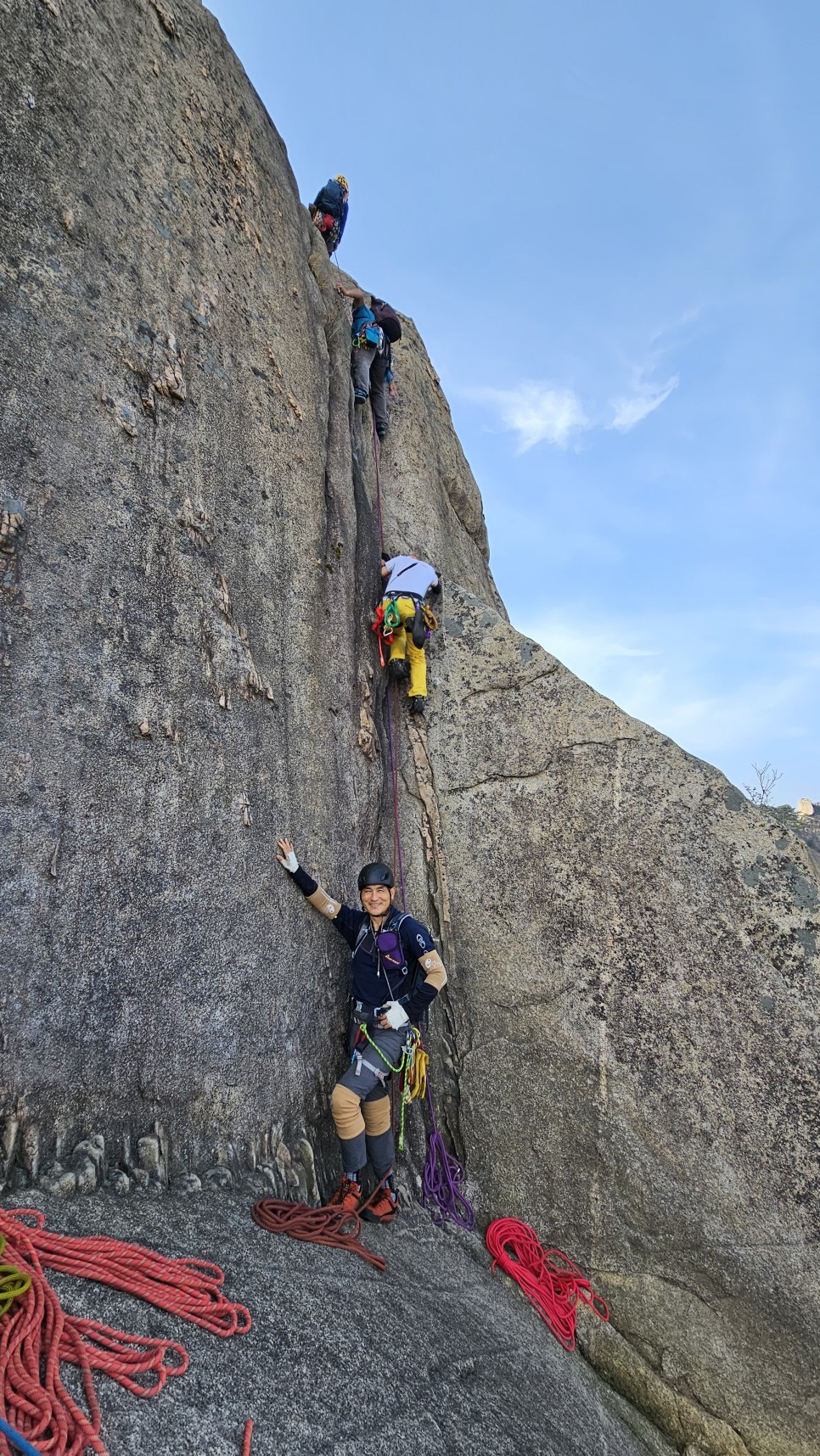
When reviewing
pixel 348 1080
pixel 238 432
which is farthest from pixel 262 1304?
pixel 238 432

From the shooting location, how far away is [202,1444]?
224 cm

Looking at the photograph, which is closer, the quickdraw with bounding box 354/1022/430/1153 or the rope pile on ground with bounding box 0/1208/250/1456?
the rope pile on ground with bounding box 0/1208/250/1456

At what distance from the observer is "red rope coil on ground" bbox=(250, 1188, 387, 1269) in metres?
3.70

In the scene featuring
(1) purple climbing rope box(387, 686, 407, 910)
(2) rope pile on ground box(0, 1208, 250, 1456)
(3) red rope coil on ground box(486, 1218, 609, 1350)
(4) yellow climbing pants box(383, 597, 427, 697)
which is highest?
(4) yellow climbing pants box(383, 597, 427, 697)

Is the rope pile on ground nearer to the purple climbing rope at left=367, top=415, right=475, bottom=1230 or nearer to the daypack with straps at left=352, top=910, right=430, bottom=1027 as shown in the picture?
the daypack with straps at left=352, top=910, right=430, bottom=1027

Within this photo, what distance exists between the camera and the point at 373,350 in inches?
329

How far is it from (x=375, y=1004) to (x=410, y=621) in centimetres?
311

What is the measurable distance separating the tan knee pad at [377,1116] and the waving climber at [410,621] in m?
3.10

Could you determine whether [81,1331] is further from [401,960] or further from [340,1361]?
[401,960]

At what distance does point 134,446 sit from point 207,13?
14.7 ft

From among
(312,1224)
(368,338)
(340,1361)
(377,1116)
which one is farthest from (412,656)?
(340,1361)

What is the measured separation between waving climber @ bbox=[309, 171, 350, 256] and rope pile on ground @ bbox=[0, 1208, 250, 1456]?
9.66 meters

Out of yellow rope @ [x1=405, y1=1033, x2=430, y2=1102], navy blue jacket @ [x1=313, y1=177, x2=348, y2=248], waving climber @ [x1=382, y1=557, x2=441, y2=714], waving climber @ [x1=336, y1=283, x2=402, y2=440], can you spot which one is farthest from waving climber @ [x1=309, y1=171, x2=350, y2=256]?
yellow rope @ [x1=405, y1=1033, x2=430, y2=1102]

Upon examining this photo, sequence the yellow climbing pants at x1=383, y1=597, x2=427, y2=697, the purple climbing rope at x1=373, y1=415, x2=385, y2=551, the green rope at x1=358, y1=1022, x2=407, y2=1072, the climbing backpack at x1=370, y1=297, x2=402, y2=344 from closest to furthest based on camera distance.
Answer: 1. the green rope at x1=358, y1=1022, x2=407, y2=1072
2. the yellow climbing pants at x1=383, y1=597, x2=427, y2=697
3. the purple climbing rope at x1=373, y1=415, x2=385, y2=551
4. the climbing backpack at x1=370, y1=297, x2=402, y2=344
